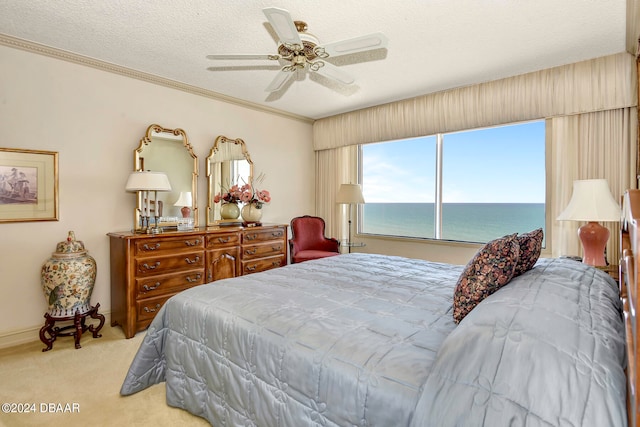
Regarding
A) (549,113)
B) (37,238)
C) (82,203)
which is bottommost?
(37,238)

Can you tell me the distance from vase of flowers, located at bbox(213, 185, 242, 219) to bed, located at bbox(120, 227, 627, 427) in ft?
6.82

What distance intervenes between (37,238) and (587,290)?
3966 millimetres

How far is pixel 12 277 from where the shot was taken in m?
2.79

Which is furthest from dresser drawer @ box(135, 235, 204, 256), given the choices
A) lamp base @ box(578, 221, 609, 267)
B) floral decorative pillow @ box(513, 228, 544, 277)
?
lamp base @ box(578, 221, 609, 267)

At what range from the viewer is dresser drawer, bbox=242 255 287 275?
3884 mm

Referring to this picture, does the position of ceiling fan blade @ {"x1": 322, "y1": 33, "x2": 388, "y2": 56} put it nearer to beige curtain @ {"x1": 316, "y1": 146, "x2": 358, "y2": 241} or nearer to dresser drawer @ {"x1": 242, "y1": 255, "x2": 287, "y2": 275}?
dresser drawer @ {"x1": 242, "y1": 255, "x2": 287, "y2": 275}

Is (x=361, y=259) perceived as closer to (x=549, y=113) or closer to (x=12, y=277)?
(x=549, y=113)

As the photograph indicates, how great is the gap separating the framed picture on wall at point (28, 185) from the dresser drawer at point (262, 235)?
71.7 inches

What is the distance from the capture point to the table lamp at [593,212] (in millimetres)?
2561

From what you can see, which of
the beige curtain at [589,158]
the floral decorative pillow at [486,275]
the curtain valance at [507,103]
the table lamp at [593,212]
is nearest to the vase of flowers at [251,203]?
the curtain valance at [507,103]

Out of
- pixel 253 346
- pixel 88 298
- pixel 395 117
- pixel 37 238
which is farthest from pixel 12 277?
pixel 395 117

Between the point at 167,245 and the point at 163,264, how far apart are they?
0.62ft

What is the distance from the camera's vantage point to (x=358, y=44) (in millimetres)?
2092

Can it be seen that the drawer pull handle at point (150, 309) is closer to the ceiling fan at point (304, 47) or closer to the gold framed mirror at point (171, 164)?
the gold framed mirror at point (171, 164)
